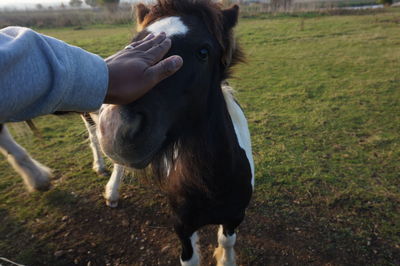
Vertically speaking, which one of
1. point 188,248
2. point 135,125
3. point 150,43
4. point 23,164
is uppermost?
point 150,43

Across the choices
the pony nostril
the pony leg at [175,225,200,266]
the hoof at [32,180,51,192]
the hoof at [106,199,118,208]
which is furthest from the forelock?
the hoof at [32,180,51,192]

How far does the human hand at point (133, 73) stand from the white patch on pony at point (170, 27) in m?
0.34

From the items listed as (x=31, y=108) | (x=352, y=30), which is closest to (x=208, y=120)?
(x=31, y=108)

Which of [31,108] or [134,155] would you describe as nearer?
[31,108]

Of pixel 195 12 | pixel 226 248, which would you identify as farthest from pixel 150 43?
pixel 226 248

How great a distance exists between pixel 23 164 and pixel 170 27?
2.92 metres

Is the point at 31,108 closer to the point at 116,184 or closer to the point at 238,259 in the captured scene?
the point at 238,259

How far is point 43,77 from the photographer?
2.66ft

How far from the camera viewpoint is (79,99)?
2.94 ft

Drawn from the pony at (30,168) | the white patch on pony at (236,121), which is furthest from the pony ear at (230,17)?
the pony at (30,168)

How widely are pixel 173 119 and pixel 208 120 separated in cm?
41

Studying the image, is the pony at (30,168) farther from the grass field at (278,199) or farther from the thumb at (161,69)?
the thumb at (161,69)

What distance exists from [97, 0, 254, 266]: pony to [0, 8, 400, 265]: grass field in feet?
1.28

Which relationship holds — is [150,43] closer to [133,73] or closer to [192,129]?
[133,73]
